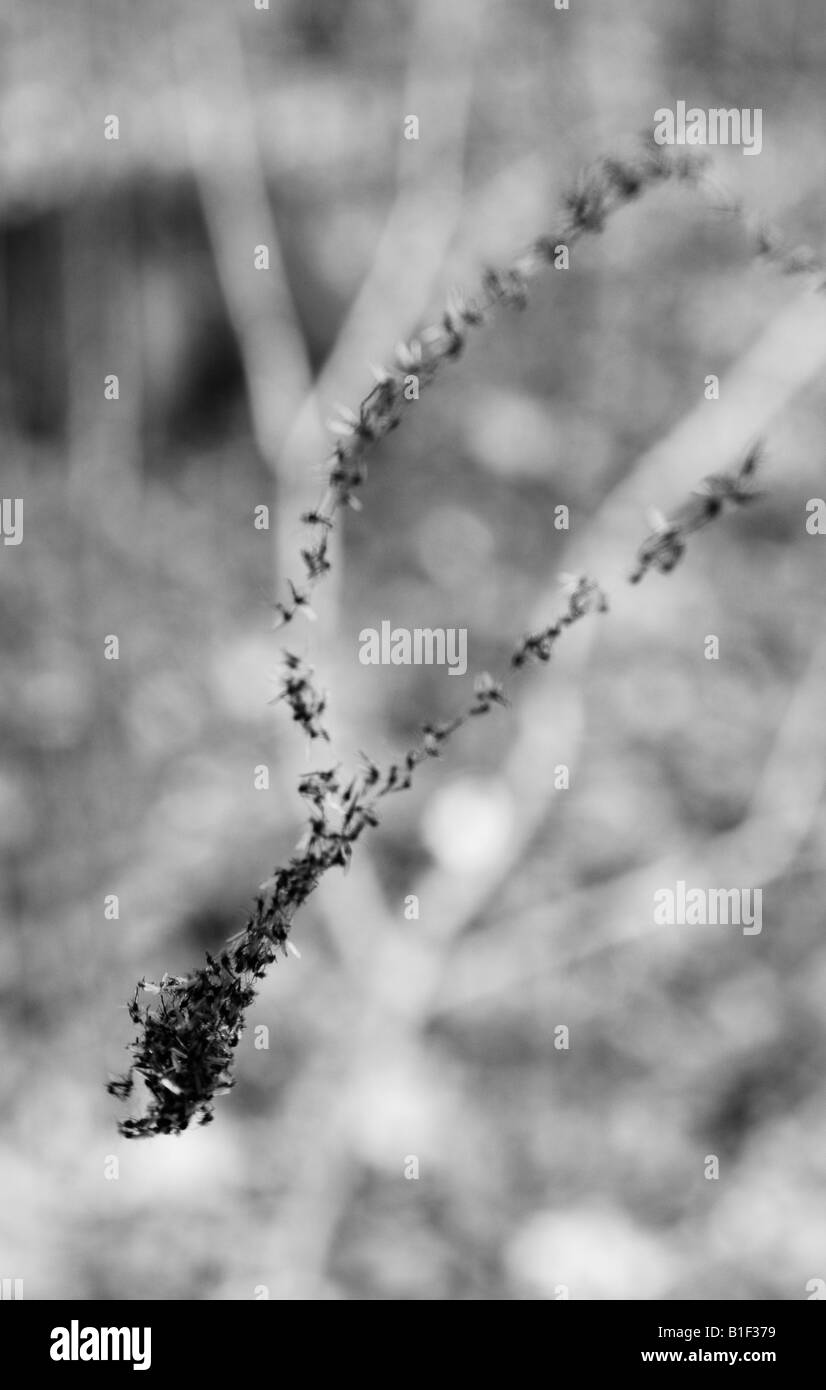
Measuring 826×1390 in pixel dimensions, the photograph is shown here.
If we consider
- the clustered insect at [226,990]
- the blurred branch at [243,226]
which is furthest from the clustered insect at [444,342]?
the blurred branch at [243,226]

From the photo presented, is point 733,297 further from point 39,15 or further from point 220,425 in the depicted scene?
point 39,15

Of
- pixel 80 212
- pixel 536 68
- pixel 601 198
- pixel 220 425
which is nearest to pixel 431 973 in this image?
pixel 220 425

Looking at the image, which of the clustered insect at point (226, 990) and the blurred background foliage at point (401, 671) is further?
the blurred background foliage at point (401, 671)

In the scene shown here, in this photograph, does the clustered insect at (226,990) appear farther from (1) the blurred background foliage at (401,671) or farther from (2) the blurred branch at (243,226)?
(2) the blurred branch at (243,226)
